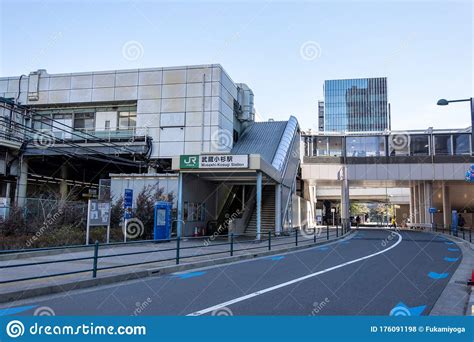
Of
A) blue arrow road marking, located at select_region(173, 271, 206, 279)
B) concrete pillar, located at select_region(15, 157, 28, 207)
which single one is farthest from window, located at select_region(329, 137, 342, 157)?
blue arrow road marking, located at select_region(173, 271, 206, 279)

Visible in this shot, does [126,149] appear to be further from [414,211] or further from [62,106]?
[414,211]

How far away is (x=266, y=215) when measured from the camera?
3225 centimetres

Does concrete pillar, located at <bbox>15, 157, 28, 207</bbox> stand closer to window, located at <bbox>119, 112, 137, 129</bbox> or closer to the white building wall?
the white building wall

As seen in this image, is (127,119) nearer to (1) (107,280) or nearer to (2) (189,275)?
(2) (189,275)

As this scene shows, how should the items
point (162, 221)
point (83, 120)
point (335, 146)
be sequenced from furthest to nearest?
point (335, 146), point (83, 120), point (162, 221)

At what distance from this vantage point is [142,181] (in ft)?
92.6

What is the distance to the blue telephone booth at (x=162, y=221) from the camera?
2262 centimetres

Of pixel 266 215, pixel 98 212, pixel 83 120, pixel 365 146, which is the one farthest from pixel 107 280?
pixel 365 146

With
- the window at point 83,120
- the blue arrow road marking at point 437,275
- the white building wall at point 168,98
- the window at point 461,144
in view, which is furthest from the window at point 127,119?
the window at point 461,144

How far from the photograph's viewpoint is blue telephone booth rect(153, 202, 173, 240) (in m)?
22.6

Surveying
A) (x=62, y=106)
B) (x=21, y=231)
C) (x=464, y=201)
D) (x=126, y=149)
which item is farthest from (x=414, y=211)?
(x=21, y=231)

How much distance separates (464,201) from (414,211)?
8.23 metres

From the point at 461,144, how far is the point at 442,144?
202cm

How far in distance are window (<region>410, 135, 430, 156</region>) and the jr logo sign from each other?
33546 millimetres
